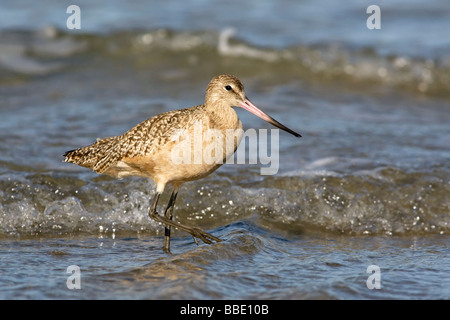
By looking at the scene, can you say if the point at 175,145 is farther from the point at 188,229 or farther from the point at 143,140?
the point at 188,229

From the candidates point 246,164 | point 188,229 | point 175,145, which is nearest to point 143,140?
point 175,145

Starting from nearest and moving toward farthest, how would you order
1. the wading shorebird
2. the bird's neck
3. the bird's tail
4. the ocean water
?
the ocean water → the wading shorebird → the bird's neck → the bird's tail

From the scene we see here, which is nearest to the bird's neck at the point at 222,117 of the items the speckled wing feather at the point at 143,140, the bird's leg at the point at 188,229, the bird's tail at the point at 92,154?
the speckled wing feather at the point at 143,140

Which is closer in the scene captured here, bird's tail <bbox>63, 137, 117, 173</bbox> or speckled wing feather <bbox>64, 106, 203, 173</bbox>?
speckled wing feather <bbox>64, 106, 203, 173</bbox>

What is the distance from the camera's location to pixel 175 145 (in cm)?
562

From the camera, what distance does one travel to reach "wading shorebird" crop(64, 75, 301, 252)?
5629 millimetres

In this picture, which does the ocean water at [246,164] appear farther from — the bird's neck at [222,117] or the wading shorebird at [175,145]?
the bird's neck at [222,117]

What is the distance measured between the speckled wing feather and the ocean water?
0.75 meters

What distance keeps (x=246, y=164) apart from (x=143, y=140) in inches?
89.1

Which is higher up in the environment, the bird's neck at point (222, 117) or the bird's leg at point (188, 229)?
the bird's neck at point (222, 117)

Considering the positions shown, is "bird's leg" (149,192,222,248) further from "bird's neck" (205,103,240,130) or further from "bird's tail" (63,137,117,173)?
"bird's neck" (205,103,240,130)

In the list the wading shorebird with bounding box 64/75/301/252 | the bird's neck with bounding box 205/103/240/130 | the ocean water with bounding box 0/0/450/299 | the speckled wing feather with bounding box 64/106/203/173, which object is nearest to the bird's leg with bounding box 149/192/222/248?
the wading shorebird with bounding box 64/75/301/252

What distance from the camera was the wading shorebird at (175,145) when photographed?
18.5 feet
